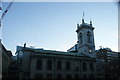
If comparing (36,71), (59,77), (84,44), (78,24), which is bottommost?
(59,77)

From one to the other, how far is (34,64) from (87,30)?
26776 mm

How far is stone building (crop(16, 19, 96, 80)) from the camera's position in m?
36.7

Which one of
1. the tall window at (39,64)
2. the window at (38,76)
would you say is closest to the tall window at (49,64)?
the tall window at (39,64)

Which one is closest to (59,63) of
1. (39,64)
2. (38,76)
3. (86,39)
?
(39,64)

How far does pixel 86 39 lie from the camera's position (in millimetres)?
50438

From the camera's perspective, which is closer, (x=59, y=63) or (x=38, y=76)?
(x=38, y=76)

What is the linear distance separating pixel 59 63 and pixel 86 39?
16.5 metres

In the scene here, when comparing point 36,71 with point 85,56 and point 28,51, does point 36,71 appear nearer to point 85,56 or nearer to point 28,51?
point 28,51

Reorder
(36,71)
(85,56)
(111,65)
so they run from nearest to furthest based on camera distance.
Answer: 1. (36,71)
2. (85,56)
3. (111,65)

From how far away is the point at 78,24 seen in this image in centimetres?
5744

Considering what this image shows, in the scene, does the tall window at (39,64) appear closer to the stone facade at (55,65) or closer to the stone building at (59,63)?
the stone building at (59,63)

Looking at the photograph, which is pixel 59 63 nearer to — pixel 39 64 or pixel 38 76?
pixel 39 64

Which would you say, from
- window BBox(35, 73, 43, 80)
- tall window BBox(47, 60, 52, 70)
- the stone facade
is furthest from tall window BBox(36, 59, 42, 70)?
tall window BBox(47, 60, 52, 70)

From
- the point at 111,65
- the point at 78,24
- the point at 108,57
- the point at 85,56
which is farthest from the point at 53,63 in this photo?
the point at 108,57
